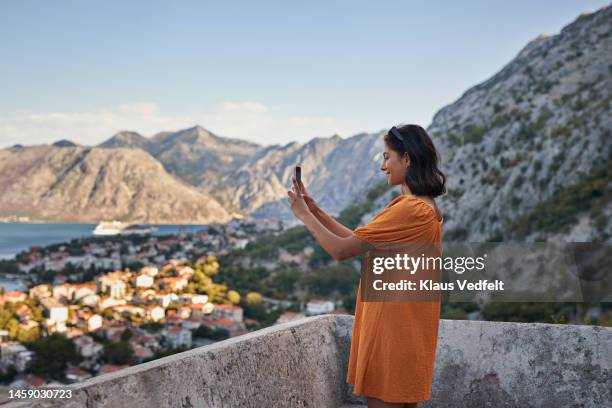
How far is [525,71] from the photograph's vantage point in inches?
1636

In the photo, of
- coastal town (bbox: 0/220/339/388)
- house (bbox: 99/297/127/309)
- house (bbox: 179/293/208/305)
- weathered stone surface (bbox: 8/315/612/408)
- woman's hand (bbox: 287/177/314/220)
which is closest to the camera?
woman's hand (bbox: 287/177/314/220)

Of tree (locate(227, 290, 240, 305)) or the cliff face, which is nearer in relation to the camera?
the cliff face

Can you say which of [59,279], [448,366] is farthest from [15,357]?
[448,366]

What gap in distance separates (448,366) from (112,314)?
4598 centimetres

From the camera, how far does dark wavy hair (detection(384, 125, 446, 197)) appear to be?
1.97 metres

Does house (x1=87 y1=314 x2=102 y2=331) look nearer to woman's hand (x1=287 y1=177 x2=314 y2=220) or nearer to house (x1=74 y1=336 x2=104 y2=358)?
house (x1=74 y1=336 x2=104 y2=358)

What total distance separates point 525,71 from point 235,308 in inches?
1131

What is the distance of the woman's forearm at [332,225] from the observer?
197cm

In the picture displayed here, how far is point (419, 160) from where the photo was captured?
6.49 ft

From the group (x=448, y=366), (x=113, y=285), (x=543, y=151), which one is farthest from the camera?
(x=113, y=285)

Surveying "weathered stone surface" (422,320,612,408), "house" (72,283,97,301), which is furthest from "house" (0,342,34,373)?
"weathered stone surface" (422,320,612,408)

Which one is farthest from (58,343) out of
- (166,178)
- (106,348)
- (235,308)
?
(166,178)

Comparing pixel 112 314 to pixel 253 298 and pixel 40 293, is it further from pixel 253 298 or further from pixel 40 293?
pixel 253 298

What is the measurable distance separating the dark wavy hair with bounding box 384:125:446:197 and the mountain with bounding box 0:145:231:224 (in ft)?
574
